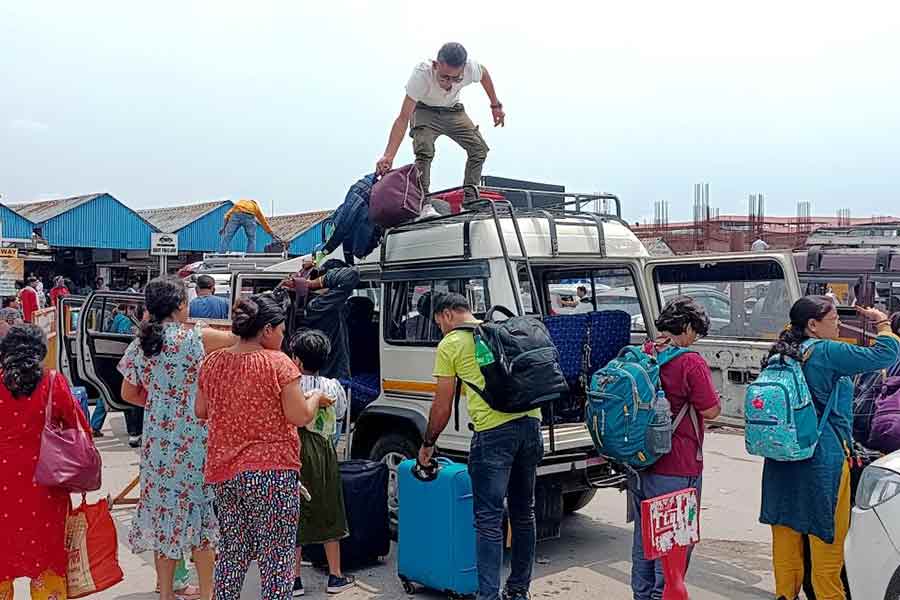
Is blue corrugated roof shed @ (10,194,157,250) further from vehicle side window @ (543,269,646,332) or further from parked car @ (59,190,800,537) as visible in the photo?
vehicle side window @ (543,269,646,332)

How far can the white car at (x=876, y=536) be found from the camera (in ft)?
11.6

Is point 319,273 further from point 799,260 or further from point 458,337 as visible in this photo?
point 799,260

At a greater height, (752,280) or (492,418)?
(752,280)

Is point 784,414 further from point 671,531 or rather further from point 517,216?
point 517,216

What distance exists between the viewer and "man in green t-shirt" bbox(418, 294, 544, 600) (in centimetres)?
430

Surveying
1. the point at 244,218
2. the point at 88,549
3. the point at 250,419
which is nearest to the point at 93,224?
the point at 244,218

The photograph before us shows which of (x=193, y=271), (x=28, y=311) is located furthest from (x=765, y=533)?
(x=28, y=311)

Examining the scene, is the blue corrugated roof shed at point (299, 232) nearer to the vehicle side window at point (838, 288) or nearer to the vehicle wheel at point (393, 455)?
the vehicle side window at point (838, 288)

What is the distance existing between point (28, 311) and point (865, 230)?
14.6m

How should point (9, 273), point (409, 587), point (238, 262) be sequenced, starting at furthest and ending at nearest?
point (9, 273), point (238, 262), point (409, 587)

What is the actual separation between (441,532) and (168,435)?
1.66 meters

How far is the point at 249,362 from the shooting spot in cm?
374

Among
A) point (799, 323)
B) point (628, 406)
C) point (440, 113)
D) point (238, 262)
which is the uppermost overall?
point (440, 113)

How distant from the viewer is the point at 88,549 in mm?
4074
